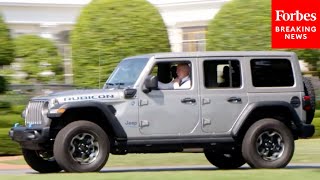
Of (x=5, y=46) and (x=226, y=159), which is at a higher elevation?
(x=5, y=46)

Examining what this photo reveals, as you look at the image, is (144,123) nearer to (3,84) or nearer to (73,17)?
(3,84)

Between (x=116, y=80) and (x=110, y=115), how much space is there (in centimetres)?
105

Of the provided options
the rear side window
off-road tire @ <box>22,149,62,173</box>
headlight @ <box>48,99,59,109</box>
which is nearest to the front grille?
headlight @ <box>48,99,59,109</box>

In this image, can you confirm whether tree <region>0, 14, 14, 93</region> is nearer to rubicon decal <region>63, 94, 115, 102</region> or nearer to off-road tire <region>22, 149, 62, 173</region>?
off-road tire <region>22, 149, 62, 173</region>

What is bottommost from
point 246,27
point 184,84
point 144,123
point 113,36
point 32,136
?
point 32,136

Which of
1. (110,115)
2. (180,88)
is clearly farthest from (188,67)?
(110,115)

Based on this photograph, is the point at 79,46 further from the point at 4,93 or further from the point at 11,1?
the point at 11,1

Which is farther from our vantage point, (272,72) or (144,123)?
(272,72)

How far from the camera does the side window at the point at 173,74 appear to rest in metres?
14.9

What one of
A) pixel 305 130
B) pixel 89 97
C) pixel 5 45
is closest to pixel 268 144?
pixel 305 130

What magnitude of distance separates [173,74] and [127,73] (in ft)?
2.49

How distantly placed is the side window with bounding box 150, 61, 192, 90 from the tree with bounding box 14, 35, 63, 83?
52.4ft

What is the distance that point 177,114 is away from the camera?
48.3ft

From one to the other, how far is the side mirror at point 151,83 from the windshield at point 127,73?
271mm
